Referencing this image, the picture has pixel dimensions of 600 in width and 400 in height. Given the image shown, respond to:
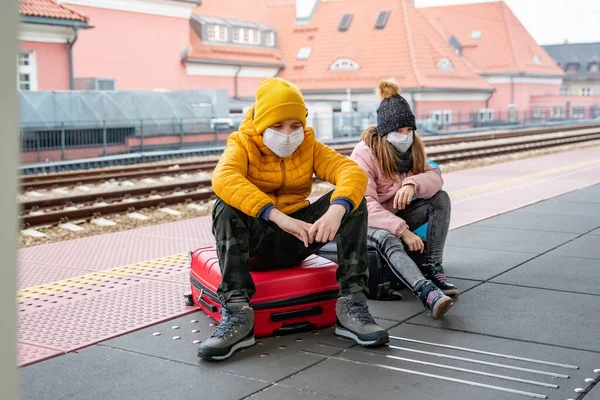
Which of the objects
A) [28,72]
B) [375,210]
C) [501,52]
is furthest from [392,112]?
[501,52]

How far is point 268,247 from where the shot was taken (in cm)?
425

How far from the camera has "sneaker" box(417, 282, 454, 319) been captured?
427cm

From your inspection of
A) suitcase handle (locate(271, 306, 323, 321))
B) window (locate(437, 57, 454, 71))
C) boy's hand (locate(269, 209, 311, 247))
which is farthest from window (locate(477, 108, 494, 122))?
boy's hand (locate(269, 209, 311, 247))

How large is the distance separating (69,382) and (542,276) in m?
3.37

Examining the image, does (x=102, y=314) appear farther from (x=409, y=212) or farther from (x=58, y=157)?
(x=58, y=157)

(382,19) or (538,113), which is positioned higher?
(382,19)

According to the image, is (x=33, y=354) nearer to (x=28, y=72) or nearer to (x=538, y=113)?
(x=28, y=72)

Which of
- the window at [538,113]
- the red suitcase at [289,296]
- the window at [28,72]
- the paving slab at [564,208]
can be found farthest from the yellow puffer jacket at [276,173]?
the window at [538,113]

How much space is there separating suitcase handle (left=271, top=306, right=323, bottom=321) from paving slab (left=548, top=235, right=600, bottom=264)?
2.82 meters

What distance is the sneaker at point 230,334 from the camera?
3758 millimetres

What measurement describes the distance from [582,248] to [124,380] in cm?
440

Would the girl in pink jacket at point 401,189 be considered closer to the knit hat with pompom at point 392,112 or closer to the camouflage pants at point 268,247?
the knit hat with pompom at point 392,112

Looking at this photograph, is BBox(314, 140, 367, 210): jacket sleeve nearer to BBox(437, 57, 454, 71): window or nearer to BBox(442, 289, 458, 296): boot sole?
BBox(442, 289, 458, 296): boot sole

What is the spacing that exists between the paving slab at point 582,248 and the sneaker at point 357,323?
9.26ft
